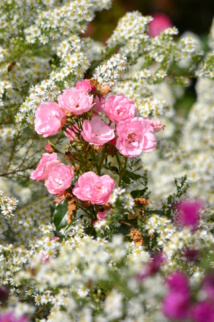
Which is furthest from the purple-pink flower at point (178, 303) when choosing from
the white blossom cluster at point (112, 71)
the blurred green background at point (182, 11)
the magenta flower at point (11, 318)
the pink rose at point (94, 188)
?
the blurred green background at point (182, 11)

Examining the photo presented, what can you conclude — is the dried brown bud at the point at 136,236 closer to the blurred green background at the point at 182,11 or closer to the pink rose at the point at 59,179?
the pink rose at the point at 59,179

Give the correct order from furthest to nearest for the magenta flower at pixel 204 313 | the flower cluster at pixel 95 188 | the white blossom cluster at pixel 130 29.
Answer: the white blossom cluster at pixel 130 29, the flower cluster at pixel 95 188, the magenta flower at pixel 204 313

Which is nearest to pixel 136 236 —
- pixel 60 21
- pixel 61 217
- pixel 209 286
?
pixel 61 217

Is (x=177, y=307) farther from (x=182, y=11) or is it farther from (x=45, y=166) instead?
(x=182, y=11)

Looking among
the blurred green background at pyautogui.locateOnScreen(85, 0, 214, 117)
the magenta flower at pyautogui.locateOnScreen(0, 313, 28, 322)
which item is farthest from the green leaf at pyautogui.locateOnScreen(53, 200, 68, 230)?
the blurred green background at pyautogui.locateOnScreen(85, 0, 214, 117)

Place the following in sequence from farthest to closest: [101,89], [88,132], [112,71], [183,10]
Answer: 1. [183,10]
2. [112,71]
3. [101,89]
4. [88,132]

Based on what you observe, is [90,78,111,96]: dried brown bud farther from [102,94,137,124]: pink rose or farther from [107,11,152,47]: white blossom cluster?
[107,11,152,47]: white blossom cluster
